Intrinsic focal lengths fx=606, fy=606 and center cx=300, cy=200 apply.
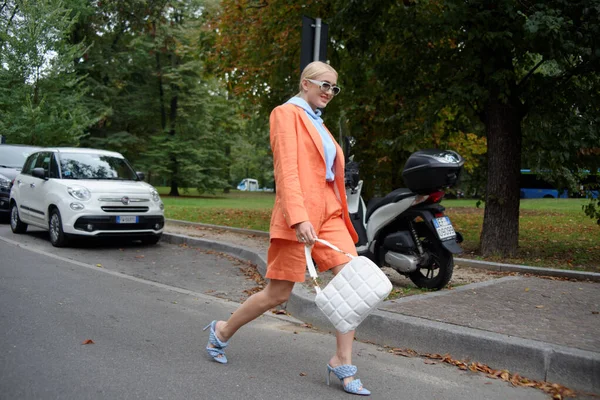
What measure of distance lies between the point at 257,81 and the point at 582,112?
864 centimetres

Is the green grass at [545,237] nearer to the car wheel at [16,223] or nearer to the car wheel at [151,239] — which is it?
the car wheel at [151,239]

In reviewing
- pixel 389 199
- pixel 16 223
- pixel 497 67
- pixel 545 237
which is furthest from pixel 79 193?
pixel 545 237

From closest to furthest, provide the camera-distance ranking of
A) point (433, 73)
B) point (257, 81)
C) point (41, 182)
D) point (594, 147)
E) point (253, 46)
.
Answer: point (594, 147) < point (433, 73) < point (41, 182) < point (253, 46) < point (257, 81)

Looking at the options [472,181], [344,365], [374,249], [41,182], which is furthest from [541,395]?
[472,181]

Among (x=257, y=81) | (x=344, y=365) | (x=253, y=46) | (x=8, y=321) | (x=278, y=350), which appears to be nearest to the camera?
(x=344, y=365)

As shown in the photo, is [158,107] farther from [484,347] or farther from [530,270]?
[484,347]

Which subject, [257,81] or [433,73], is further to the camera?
[257,81]

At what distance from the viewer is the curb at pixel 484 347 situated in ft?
13.0

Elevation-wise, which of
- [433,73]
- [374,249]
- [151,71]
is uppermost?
[151,71]

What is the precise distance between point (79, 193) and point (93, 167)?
1.13 metres

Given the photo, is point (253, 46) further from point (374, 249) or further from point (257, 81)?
point (374, 249)

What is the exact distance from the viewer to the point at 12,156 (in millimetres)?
15375

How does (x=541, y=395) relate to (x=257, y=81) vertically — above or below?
below

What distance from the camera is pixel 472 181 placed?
18156 millimetres
